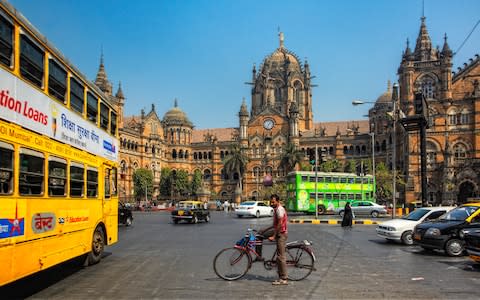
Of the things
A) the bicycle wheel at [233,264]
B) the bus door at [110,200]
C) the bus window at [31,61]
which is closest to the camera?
the bus window at [31,61]

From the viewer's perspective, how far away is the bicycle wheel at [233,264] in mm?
9180

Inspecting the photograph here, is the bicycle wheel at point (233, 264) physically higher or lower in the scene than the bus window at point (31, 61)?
lower

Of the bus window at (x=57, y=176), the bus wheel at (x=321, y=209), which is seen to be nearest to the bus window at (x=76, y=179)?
the bus window at (x=57, y=176)

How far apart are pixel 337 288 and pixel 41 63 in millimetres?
6855

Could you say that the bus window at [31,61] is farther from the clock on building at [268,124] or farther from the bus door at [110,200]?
the clock on building at [268,124]

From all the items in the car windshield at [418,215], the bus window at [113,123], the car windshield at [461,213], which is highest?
the bus window at [113,123]

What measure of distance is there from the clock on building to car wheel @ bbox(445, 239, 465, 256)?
67743 millimetres

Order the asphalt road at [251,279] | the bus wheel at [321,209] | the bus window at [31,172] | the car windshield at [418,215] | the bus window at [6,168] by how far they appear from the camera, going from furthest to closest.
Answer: the bus wheel at [321,209] < the car windshield at [418,215] < the asphalt road at [251,279] < the bus window at [31,172] < the bus window at [6,168]

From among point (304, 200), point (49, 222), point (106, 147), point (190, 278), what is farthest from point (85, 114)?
point (304, 200)

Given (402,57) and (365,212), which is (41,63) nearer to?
(365,212)

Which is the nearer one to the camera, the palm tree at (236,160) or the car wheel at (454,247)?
the car wheel at (454,247)

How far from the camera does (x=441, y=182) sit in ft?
180

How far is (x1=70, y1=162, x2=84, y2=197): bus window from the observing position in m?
9.34

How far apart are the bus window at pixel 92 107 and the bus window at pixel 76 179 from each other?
5.05 feet
